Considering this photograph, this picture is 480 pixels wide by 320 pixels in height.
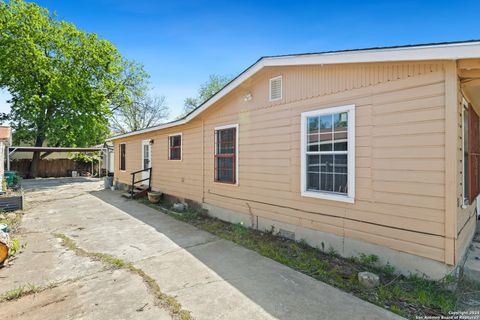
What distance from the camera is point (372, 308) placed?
2.79 metres

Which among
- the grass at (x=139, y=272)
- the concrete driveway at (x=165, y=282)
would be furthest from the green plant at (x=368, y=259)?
the grass at (x=139, y=272)

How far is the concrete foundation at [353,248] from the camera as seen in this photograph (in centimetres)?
328

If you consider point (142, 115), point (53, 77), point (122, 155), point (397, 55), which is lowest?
point (122, 155)

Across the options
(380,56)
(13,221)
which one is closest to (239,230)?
(380,56)

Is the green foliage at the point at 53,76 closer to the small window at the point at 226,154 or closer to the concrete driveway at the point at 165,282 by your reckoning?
the concrete driveway at the point at 165,282

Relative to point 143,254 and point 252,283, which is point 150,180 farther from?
point 252,283

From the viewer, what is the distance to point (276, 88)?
17.7 ft

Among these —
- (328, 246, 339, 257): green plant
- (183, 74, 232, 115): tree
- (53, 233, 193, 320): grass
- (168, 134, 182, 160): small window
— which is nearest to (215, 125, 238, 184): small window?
(168, 134, 182, 160): small window

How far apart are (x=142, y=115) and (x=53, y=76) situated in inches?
535

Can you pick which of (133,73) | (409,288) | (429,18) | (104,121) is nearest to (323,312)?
(409,288)

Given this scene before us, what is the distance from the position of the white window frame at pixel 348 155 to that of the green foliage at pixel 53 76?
2042 centimetres

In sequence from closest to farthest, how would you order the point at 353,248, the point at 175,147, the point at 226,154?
the point at 353,248, the point at 226,154, the point at 175,147

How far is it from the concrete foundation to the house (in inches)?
0.6

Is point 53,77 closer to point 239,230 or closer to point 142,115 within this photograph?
point 142,115
